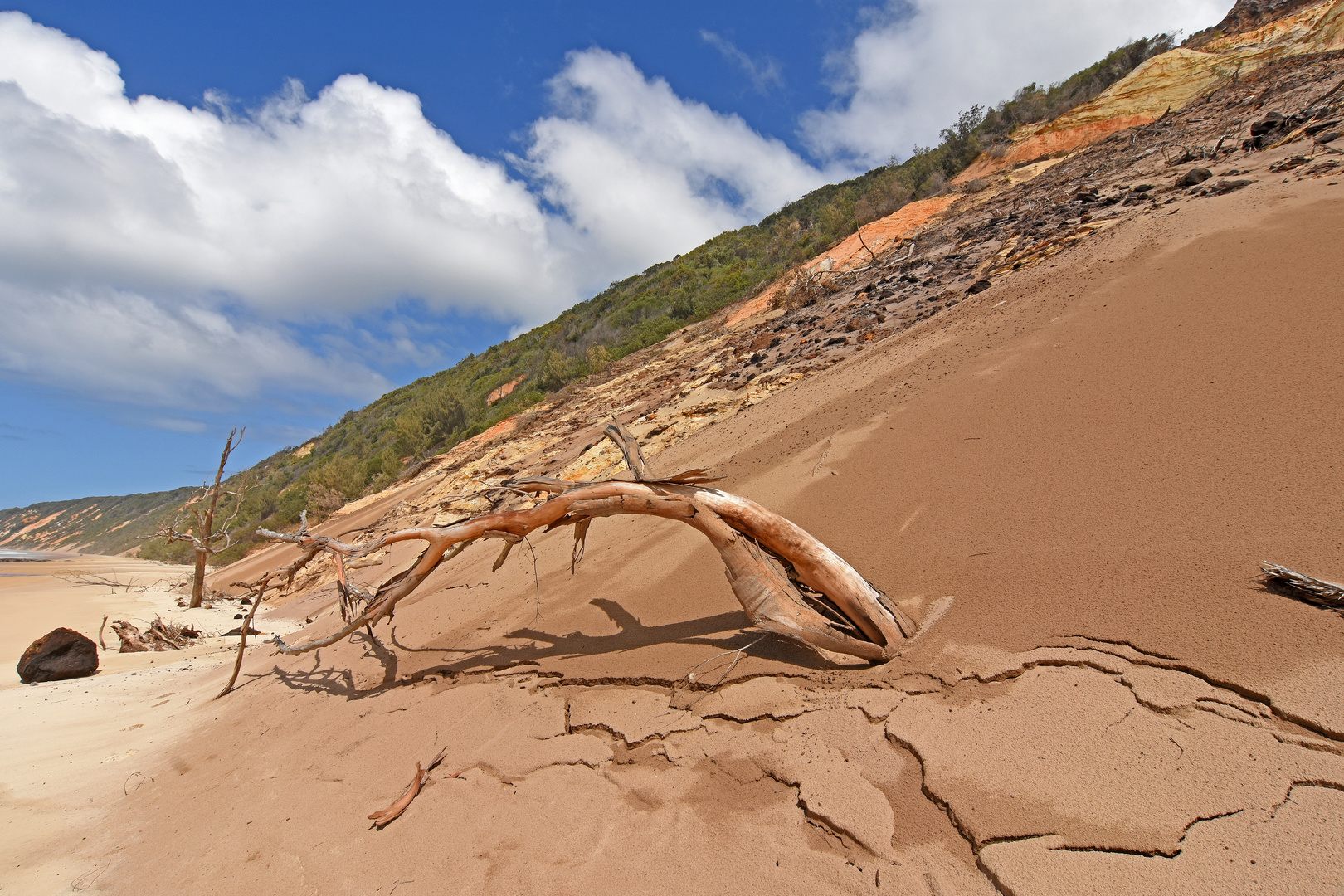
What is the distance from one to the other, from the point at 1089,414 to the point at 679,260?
112ft

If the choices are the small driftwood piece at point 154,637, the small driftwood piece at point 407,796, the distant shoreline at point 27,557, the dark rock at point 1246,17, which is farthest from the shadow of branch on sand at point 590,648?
the distant shoreline at point 27,557

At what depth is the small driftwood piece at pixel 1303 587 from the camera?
194 cm

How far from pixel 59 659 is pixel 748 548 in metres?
7.84

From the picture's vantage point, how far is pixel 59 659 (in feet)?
19.8

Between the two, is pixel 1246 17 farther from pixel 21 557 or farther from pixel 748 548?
pixel 21 557

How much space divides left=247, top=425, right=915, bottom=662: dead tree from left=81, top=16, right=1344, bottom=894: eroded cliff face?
0.17 meters

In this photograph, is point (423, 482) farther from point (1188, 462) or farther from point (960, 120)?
point (960, 120)

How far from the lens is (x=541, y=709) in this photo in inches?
117

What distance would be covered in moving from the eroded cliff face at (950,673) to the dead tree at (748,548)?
6.6 inches

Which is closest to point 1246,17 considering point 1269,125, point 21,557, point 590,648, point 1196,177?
point 1269,125

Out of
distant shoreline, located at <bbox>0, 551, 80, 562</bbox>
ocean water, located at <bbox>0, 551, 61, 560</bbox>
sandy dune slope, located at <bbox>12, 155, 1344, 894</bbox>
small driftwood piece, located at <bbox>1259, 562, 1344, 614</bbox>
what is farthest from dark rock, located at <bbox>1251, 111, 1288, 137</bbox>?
ocean water, located at <bbox>0, 551, 61, 560</bbox>

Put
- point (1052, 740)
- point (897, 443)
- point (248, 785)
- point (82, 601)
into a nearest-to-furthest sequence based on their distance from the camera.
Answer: point (1052, 740) < point (248, 785) < point (897, 443) < point (82, 601)

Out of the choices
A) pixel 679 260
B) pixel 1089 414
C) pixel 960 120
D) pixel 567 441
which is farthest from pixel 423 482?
pixel 960 120

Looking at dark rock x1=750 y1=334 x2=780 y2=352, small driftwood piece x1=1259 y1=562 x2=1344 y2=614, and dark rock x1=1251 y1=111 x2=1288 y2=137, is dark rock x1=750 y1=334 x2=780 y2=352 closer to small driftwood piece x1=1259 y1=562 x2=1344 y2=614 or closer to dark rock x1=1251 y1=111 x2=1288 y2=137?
dark rock x1=1251 y1=111 x2=1288 y2=137
